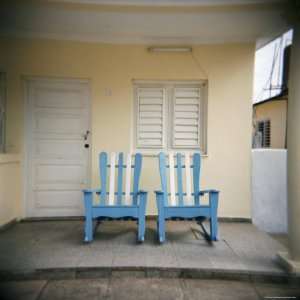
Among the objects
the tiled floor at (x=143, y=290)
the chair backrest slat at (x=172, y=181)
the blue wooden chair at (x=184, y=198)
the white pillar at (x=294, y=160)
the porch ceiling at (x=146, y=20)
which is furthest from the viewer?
the chair backrest slat at (x=172, y=181)

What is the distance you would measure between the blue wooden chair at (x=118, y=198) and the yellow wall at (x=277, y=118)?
5.33 m

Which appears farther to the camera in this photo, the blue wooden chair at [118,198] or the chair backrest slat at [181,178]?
the chair backrest slat at [181,178]

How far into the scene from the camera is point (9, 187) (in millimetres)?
3426

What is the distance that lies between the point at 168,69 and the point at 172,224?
2.24 metres

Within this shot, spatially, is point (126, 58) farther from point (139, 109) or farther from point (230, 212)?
point (230, 212)

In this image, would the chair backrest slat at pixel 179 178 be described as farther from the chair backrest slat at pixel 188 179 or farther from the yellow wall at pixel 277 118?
the yellow wall at pixel 277 118

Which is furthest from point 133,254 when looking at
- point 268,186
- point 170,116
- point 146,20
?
point 146,20

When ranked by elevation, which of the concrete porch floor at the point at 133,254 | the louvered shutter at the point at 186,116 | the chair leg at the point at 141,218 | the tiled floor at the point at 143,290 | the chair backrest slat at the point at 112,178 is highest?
the louvered shutter at the point at 186,116

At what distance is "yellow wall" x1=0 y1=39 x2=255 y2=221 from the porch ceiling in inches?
8.6

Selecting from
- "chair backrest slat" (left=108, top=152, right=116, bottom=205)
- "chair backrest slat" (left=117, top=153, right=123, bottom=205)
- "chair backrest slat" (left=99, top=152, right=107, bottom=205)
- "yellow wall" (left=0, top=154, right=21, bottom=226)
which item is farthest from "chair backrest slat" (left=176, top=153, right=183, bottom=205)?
"yellow wall" (left=0, top=154, right=21, bottom=226)

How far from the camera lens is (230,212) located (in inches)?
149

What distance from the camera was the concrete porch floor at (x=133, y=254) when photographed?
7.52 ft

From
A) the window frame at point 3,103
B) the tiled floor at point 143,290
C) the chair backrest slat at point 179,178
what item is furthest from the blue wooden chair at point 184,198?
the window frame at point 3,103

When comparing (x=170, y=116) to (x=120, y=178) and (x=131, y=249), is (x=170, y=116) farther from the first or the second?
(x=131, y=249)
